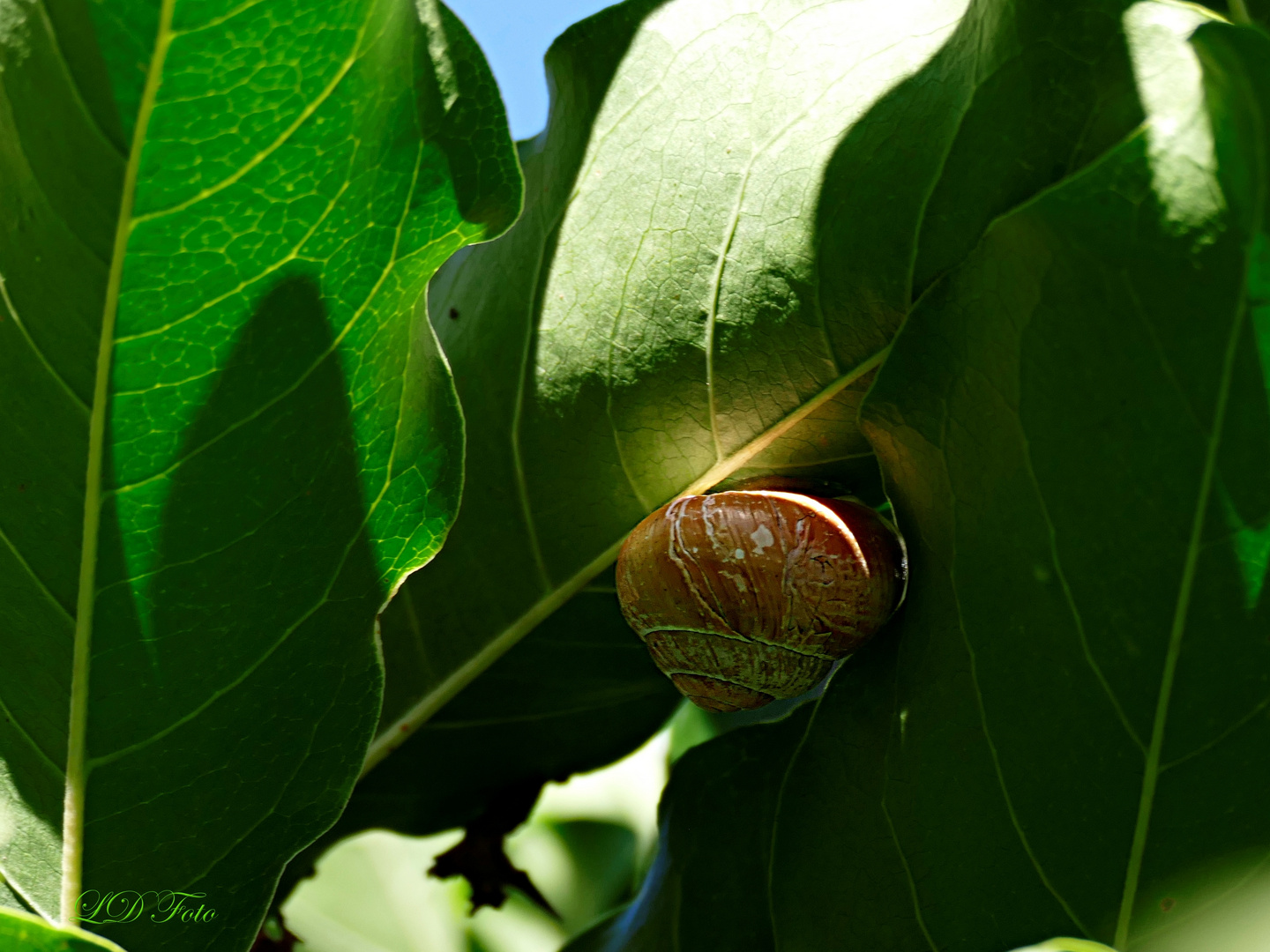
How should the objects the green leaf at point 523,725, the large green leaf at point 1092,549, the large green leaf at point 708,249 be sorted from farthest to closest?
the green leaf at point 523,725 → the large green leaf at point 708,249 → the large green leaf at point 1092,549

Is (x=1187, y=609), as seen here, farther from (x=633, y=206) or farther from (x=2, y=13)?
(x=2, y=13)

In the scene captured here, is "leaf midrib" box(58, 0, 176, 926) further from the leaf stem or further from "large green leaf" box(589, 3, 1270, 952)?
"large green leaf" box(589, 3, 1270, 952)

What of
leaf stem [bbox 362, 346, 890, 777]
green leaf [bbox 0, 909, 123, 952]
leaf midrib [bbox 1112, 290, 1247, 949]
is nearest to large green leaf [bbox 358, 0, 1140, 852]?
leaf stem [bbox 362, 346, 890, 777]

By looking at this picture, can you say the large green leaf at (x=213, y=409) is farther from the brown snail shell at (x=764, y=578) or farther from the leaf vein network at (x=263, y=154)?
the brown snail shell at (x=764, y=578)

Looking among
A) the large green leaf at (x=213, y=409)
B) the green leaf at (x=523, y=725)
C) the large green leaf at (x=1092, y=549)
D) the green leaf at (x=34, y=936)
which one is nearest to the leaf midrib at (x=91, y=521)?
the large green leaf at (x=213, y=409)

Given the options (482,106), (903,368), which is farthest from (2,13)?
(903,368)
